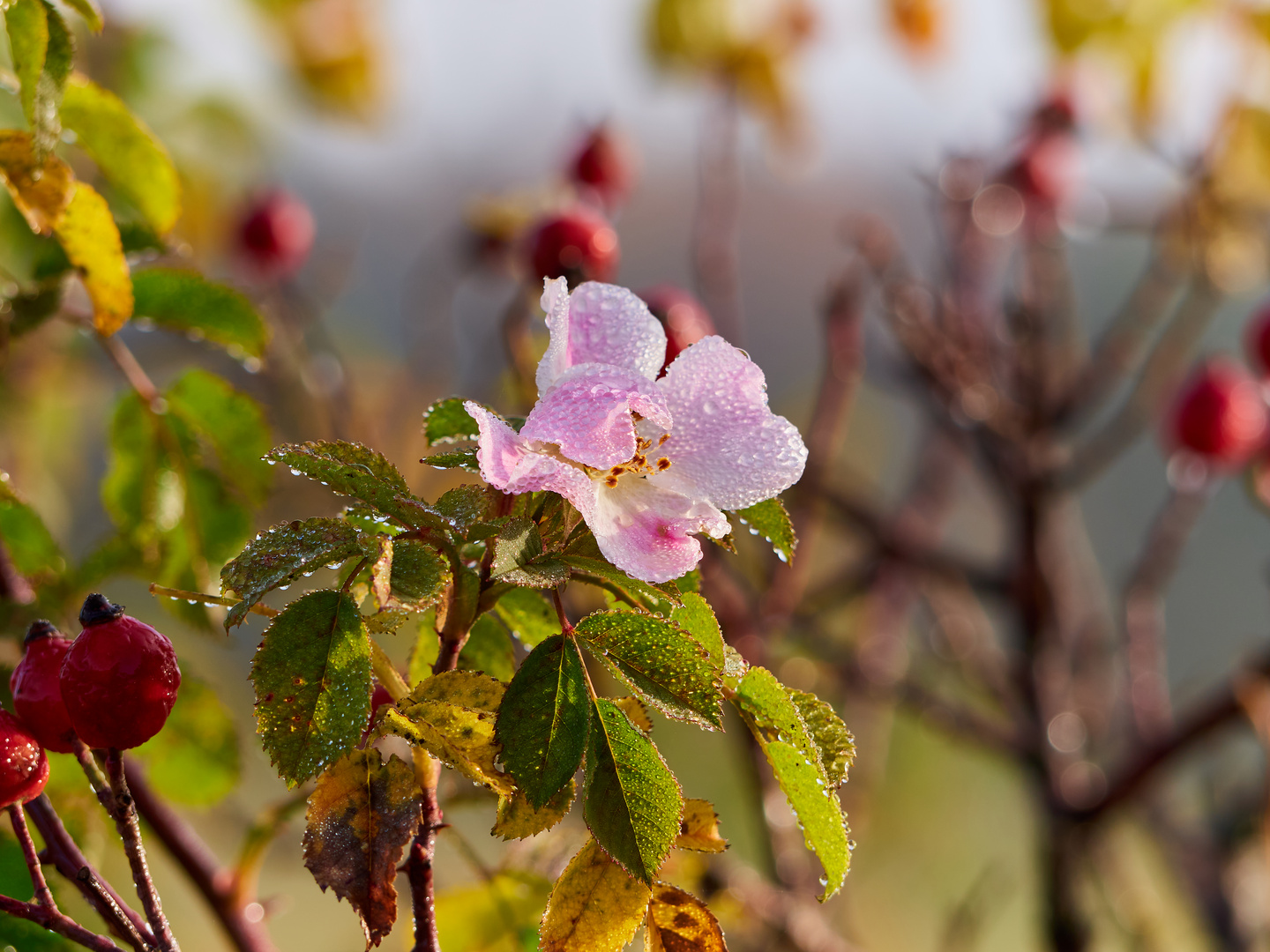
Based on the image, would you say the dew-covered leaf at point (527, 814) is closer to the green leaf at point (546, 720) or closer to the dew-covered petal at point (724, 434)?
the green leaf at point (546, 720)

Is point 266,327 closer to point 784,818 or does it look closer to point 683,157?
point 784,818

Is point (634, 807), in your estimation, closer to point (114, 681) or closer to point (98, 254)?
point (114, 681)

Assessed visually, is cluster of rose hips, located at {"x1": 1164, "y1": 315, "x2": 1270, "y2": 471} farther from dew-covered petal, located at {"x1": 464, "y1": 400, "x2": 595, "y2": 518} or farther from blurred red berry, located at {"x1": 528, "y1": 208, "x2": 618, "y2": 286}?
dew-covered petal, located at {"x1": 464, "y1": 400, "x2": 595, "y2": 518}

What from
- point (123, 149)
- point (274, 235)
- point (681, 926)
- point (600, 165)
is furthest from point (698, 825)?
point (274, 235)

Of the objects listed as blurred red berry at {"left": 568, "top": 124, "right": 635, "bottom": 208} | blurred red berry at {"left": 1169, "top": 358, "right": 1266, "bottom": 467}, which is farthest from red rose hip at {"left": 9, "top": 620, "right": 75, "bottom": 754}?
blurred red berry at {"left": 1169, "top": 358, "right": 1266, "bottom": 467}

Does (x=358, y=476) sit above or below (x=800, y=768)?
above

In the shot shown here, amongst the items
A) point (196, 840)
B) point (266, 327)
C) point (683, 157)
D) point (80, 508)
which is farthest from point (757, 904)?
point (80, 508)
